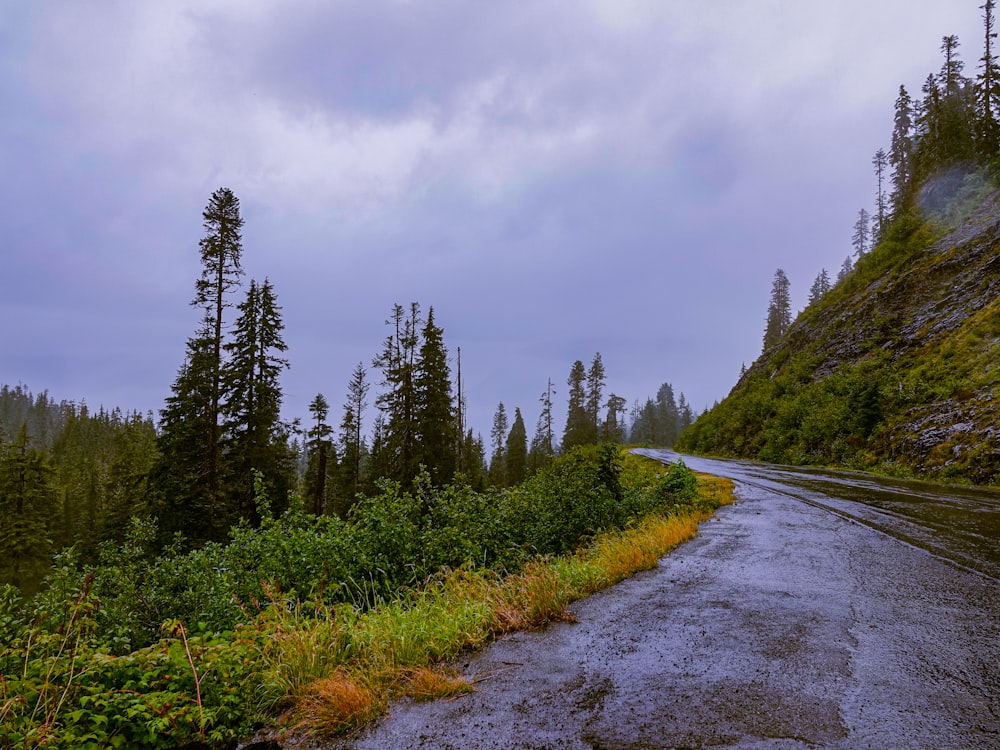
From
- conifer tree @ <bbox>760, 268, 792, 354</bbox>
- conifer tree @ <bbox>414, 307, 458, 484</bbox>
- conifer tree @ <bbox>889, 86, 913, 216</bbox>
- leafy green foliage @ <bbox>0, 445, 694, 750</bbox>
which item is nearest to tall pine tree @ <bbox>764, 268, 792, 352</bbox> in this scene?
conifer tree @ <bbox>760, 268, 792, 354</bbox>

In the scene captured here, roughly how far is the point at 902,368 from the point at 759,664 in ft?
82.2

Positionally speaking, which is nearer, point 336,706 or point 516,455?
point 336,706

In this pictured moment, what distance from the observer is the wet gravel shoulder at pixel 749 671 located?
10.2ft

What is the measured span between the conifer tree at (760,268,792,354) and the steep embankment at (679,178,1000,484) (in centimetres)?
3457

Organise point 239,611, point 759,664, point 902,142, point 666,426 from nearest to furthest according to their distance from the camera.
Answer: point 759,664 < point 239,611 < point 902,142 < point 666,426

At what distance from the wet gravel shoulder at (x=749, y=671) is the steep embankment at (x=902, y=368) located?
1196 centimetres

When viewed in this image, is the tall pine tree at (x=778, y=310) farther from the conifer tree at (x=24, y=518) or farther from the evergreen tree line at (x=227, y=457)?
the conifer tree at (x=24, y=518)

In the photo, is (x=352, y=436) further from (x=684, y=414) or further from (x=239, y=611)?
(x=684, y=414)

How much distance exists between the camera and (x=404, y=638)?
445 centimetres

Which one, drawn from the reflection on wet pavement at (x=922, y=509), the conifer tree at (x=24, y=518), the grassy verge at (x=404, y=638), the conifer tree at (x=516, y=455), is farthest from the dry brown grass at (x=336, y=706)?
the conifer tree at (x=516, y=455)

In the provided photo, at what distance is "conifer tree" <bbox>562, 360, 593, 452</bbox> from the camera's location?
63.5 meters

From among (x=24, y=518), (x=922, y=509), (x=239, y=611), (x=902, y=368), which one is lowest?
(x=24, y=518)

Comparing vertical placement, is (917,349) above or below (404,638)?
above

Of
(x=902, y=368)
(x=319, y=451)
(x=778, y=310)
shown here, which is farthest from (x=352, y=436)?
(x=778, y=310)
